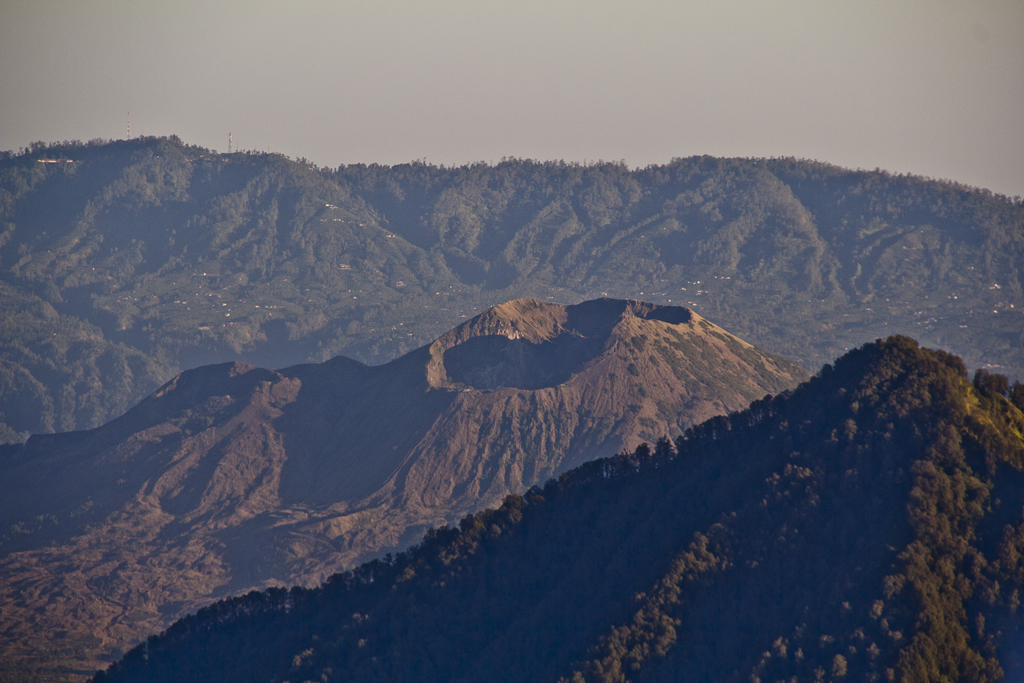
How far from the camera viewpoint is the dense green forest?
257 feet

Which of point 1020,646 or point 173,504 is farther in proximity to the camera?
point 173,504

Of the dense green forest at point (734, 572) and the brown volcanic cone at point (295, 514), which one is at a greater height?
the dense green forest at point (734, 572)

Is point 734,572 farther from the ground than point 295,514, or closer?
farther from the ground

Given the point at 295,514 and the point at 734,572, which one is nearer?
the point at 734,572

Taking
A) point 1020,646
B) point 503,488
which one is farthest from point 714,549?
point 503,488

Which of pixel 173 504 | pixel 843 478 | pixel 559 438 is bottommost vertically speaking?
pixel 173 504

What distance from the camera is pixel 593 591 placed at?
9138 centimetres

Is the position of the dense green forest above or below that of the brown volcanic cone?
above

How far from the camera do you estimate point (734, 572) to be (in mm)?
86000

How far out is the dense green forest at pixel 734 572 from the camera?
78.3 metres

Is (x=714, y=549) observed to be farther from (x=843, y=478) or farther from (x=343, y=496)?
(x=343, y=496)

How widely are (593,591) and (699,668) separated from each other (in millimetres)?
11727

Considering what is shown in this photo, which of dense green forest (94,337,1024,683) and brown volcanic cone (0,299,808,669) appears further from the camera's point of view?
brown volcanic cone (0,299,808,669)

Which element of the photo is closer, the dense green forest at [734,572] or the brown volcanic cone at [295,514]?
the dense green forest at [734,572]
